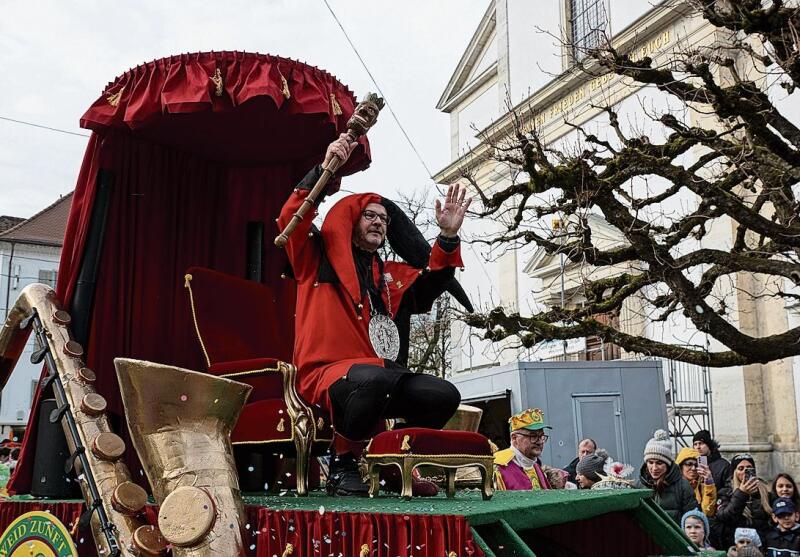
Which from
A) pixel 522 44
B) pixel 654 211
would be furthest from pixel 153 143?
pixel 522 44

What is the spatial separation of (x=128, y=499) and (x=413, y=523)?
128cm

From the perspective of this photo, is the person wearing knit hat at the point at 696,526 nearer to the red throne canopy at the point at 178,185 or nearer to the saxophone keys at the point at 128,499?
the red throne canopy at the point at 178,185

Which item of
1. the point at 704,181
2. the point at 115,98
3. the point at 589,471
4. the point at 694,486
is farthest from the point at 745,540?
the point at 115,98

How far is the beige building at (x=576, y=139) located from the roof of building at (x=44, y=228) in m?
16.5

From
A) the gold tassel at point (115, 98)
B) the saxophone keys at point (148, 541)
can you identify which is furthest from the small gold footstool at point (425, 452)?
the gold tassel at point (115, 98)

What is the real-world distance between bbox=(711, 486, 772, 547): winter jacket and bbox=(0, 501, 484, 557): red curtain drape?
5.07 meters

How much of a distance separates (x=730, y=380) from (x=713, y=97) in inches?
275

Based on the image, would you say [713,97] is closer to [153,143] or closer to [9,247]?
[153,143]

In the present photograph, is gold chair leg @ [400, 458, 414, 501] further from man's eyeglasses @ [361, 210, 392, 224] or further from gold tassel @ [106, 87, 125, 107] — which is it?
gold tassel @ [106, 87, 125, 107]

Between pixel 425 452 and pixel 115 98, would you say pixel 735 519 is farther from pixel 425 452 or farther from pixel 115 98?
pixel 115 98

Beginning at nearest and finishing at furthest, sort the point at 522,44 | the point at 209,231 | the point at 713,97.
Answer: the point at 209,231 → the point at 713,97 → the point at 522,44

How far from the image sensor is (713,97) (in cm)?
721

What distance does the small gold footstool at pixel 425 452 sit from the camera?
317 cm

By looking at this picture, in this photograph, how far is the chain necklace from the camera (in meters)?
3.94
